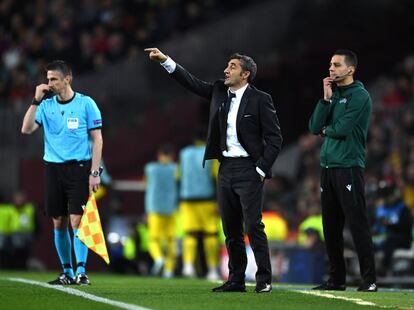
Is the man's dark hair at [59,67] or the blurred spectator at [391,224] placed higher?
the man's dark hair at [59,67]

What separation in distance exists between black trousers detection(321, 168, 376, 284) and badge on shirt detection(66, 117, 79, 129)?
2489 millimetres

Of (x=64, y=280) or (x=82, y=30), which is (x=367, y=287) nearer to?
(x=64, y=280)

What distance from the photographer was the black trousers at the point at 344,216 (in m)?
13.6

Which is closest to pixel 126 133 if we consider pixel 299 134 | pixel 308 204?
pixel 299 134

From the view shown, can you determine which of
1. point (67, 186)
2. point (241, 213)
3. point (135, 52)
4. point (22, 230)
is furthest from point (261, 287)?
point (135, 52)

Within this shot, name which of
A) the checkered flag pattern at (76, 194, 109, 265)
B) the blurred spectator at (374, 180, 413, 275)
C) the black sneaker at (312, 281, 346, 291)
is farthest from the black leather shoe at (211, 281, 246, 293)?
the blurred spectator at (374, 180, 413, 275)

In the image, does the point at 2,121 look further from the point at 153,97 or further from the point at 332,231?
the point at 332,231

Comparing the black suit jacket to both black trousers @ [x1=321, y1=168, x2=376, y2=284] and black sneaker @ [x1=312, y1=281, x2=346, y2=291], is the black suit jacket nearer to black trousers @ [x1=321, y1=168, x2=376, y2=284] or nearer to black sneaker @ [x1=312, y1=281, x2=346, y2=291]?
black trousers @ [x1=321, y1=168, x2=376, y2=284]

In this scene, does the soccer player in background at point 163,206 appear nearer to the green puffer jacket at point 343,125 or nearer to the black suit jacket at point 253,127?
the green puffer jacket at point 343,125

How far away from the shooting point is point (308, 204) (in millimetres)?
23922

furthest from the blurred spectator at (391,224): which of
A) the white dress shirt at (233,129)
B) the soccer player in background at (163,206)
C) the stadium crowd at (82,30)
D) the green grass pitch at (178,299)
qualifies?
the stadium crowd at (82,30)

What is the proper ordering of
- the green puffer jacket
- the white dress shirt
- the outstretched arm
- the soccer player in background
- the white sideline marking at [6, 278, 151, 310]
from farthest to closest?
the soccer player in background, the green puffer jacket, the outstretched arm, the white dress shirt, the white sideline marking at [6, 278, 151, 310]

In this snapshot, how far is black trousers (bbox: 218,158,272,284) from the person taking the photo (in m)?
12.8

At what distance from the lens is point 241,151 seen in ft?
42.4
